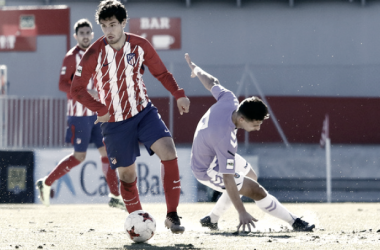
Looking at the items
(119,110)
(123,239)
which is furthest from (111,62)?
(123,239)

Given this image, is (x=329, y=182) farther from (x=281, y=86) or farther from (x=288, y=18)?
(x=288, y=18)

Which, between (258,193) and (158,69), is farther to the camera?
(258,193)

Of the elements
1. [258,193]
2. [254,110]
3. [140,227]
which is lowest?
[140,227]

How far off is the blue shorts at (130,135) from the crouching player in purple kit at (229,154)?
20.5 inches

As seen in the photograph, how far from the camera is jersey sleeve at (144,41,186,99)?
18.1 ft

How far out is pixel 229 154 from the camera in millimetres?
5516

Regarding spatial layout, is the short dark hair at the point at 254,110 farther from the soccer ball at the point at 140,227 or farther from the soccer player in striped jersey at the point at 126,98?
the soccer ball at the point at 140,227

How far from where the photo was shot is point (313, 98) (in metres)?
15.0

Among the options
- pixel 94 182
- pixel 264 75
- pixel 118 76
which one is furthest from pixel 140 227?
pixel 264 75

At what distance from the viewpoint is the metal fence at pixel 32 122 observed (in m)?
13.7

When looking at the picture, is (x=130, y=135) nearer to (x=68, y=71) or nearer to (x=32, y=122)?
(x=68, y=71)

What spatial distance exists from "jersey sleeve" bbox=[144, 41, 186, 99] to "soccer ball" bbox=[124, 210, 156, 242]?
1.07 meters

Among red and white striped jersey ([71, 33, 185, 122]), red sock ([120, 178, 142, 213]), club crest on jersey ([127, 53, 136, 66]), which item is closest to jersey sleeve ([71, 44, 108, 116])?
red and white striped jersey ([71, 33, 185, 122])

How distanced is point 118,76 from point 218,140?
103 centimetres
